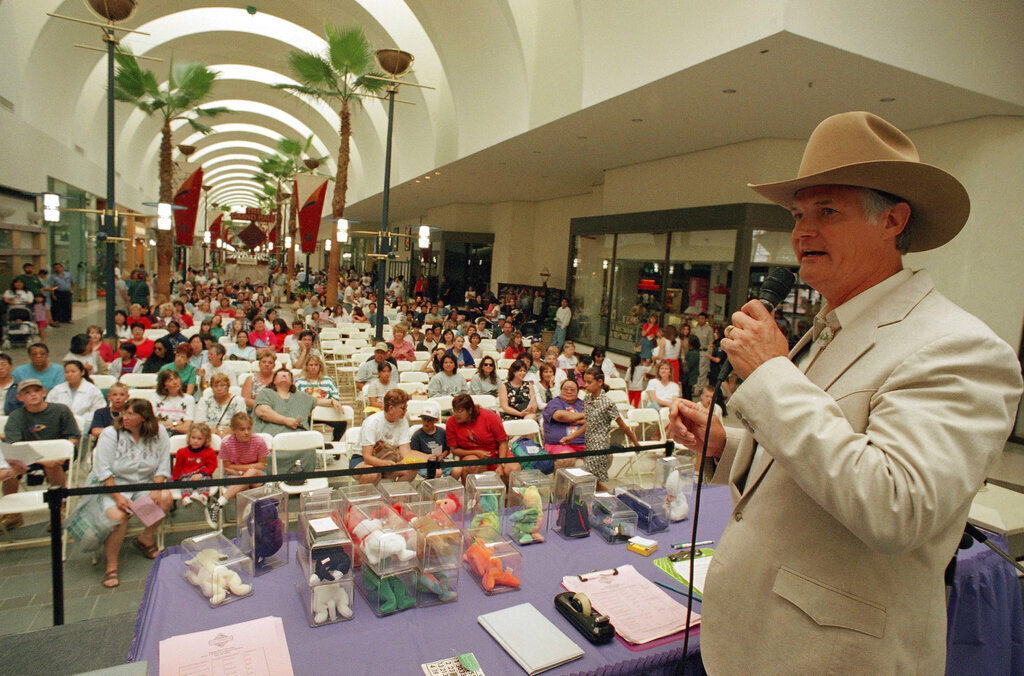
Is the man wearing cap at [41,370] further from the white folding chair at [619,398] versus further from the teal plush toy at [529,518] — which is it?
the white folding chair at [619,398]

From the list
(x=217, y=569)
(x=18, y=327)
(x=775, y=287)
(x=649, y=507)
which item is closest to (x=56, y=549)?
(x=217, y=569)

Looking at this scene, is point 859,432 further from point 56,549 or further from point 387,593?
point 56,549

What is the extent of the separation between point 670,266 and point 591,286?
3.18m

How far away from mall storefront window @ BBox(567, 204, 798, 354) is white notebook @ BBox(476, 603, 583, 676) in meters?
8.66

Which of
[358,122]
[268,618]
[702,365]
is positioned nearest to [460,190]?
A: [358,122]

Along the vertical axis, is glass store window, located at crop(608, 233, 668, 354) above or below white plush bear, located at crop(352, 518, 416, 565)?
above

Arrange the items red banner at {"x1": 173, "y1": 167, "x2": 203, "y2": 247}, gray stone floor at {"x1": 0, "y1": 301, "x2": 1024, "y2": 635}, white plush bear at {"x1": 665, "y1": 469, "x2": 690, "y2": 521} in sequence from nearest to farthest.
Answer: white plush bear at {"x1": 665, "y1": 469, "x2": 690, "y2": 521} < gray stone floor at {"x1": 0, "y1": 301, "x2": 1024, "y2": 635} < red banner at {"x1": 173, "y1": 167, "x2": 203, "y2": 247}

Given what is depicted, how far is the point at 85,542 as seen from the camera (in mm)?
4145

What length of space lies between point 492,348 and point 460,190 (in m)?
10.4

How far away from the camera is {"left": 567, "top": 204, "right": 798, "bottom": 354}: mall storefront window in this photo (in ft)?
32.4

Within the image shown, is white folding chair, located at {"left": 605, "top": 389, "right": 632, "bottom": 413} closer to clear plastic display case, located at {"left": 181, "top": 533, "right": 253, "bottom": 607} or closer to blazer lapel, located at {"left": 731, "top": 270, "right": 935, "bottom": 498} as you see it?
clear plastic display case, located at {"left": 181, "top": 533, "right": 253, "bottom": 607}

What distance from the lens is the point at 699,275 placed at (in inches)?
436

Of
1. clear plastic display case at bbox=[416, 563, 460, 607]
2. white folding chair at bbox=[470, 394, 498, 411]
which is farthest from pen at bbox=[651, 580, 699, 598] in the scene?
white folding chair at bbox=[470, 394, 498, 411]

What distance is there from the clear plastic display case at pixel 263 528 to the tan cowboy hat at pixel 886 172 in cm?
237
